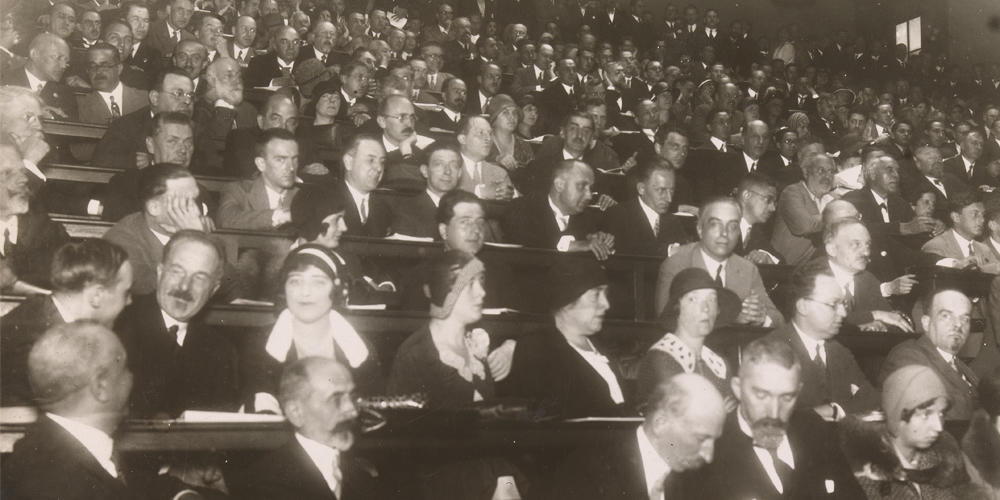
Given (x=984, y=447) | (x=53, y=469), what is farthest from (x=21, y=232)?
(x=984, y=447)

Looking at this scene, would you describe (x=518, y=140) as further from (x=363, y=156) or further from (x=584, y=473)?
(x=584, y=473)

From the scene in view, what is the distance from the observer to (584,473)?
Result: 9.87ft

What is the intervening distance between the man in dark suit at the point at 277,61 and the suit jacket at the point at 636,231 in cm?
378

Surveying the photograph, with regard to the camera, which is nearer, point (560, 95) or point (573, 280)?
point (573, 280)

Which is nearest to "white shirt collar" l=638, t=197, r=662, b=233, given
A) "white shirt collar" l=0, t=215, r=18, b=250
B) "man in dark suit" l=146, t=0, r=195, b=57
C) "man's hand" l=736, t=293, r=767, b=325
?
"man's hand" l=736, t=293, r=767, b=325

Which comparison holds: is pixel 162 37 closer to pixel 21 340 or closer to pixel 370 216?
pixel 370 216

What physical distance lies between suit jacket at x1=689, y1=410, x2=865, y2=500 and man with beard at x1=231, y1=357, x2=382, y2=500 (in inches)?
45.5

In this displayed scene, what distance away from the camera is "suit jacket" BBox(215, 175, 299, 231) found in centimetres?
476

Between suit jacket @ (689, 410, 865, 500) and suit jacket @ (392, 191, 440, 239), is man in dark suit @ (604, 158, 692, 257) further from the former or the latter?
suit jacket @ (689, 410, 865, 500)

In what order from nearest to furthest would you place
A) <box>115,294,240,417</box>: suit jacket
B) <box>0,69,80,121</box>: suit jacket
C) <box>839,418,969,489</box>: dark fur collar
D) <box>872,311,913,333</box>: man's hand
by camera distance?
<box>115,294,240,417</box>: suit jacket < <box>839,418,969,489</box>: dark fur collar < <box>872,311,913,333</box>: man's hand < <box>0,69,80,121</box>: suit jacket

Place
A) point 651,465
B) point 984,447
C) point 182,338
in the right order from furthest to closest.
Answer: point 984,447 < point 182,338 < point 651,465

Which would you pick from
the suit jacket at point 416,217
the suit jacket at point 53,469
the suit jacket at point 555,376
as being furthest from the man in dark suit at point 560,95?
the suit jacket at point 53,469

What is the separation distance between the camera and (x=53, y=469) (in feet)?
7.50

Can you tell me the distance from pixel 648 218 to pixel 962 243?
2182 mm
